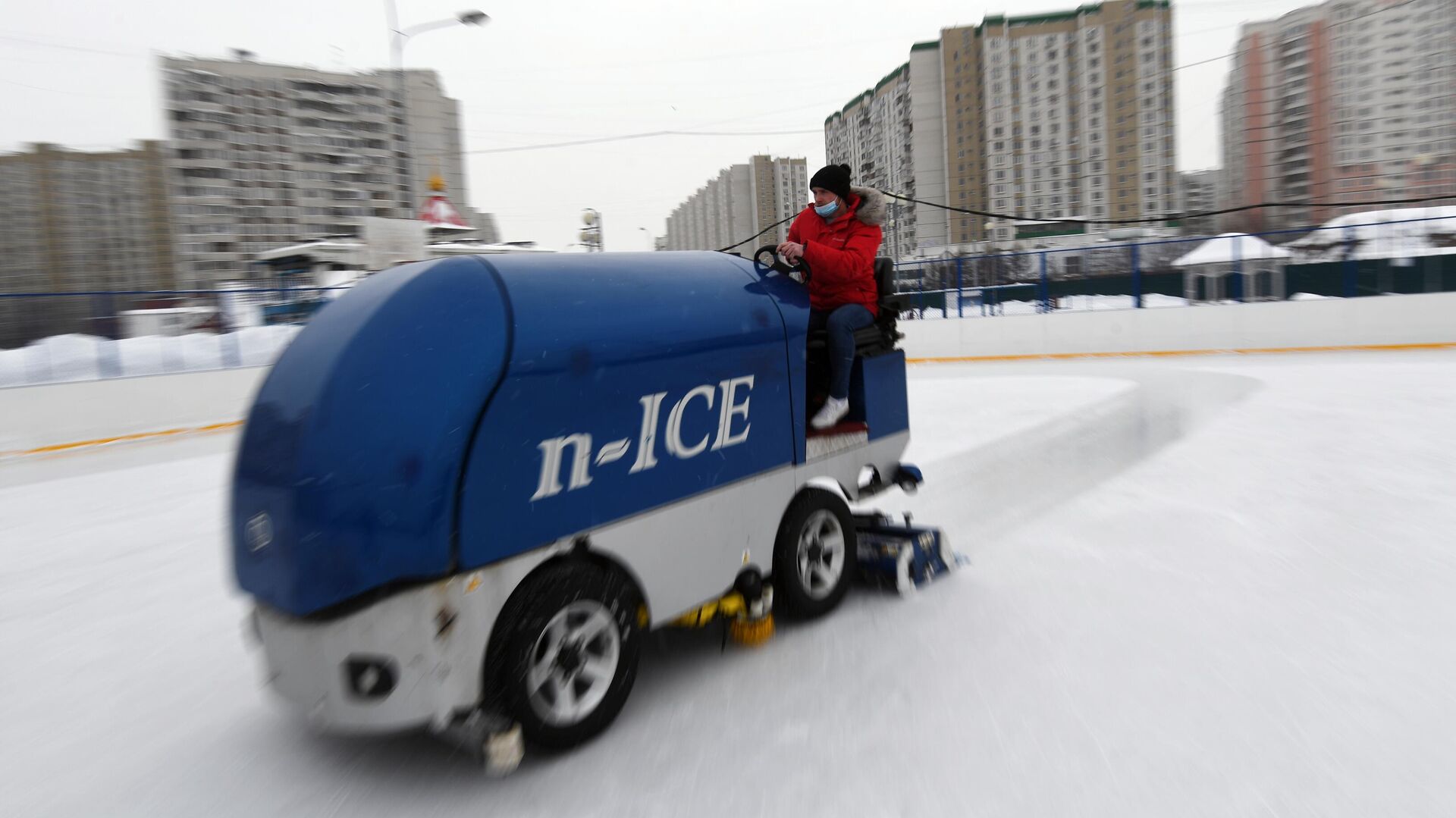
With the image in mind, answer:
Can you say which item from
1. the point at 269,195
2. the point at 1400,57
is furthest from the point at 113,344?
the point at 269,195

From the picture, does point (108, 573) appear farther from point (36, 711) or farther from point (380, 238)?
point (380, 238)

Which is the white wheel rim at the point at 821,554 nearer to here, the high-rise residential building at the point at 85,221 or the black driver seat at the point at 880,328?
the black driver seat at the point at 880,328

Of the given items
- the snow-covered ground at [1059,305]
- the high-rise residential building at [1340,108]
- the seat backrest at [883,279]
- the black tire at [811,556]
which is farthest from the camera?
the high-rise residential building at [1340,108]

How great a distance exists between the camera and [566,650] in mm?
2396

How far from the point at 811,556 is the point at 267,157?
114114 millimetres

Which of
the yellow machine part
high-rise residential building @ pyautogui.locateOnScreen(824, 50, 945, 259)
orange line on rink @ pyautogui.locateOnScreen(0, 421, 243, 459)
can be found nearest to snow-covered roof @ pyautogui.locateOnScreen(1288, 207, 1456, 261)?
the yellow machine part

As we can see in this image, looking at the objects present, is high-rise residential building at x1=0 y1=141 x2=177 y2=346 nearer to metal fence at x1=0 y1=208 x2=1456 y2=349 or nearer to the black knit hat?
metal fence at x1=0 y1=208 x2=1456 y2=349

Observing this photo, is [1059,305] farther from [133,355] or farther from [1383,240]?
[133,355]

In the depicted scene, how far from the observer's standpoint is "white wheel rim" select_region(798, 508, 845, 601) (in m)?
3.31

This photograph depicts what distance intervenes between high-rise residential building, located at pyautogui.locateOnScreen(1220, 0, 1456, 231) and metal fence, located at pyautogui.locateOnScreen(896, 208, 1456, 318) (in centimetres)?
2835

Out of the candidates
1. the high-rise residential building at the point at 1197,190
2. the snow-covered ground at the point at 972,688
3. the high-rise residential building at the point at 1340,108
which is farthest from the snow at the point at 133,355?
the high-rise residential building at the point at 1197,190

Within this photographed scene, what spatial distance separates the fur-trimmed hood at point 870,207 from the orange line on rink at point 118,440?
9878 millimetres

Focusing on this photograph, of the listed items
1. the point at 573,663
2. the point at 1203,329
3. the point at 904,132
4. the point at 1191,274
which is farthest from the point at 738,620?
the point at 904,132

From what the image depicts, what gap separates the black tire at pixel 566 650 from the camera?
2236 millimetres
